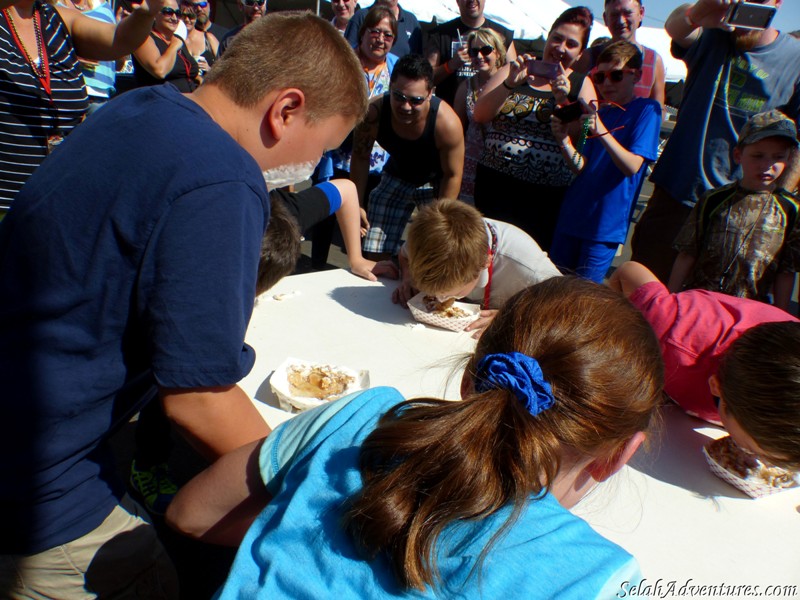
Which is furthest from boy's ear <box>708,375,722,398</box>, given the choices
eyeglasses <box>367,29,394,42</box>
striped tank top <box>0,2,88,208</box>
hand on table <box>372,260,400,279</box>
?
eyeglasses <box>367,29,394,42</box>

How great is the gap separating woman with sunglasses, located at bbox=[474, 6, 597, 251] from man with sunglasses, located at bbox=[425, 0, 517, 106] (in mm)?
870

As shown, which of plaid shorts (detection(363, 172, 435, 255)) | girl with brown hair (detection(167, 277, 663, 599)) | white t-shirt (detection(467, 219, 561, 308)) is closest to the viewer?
girl with brown hair (detection(167, 277, 663, 599))

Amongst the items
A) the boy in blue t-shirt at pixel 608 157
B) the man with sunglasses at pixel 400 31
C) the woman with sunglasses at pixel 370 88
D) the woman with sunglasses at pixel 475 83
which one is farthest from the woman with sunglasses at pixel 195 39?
the boy in blue t-shirt at pixel 608 157

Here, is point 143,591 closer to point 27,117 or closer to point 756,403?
point 756,403

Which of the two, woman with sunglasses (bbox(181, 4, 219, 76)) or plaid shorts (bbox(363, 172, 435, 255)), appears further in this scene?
woman with sunglasses (bbox(181, 4, 219, 76))

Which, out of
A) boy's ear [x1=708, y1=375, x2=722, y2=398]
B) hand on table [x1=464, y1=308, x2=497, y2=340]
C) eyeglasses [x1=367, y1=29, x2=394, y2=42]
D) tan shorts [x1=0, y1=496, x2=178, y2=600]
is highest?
eyeglasses [x1=367, y1=29, x2=394, y2=42]

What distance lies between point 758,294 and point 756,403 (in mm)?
1472

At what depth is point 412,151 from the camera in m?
3.16

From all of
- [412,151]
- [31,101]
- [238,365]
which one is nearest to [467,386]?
[238,365]

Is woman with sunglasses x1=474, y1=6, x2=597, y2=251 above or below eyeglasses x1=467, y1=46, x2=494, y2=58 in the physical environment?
below

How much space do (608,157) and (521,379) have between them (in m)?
2.42

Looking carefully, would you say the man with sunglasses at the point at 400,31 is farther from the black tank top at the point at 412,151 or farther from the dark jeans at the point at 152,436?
the dark jeans at the point at 152,436

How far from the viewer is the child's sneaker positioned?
1.79 meters

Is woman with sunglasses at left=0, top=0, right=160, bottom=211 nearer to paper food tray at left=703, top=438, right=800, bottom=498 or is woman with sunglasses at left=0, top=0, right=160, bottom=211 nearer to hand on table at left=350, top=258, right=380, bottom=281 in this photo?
hand on table at left=350, top=258, right=380, bottom=281
